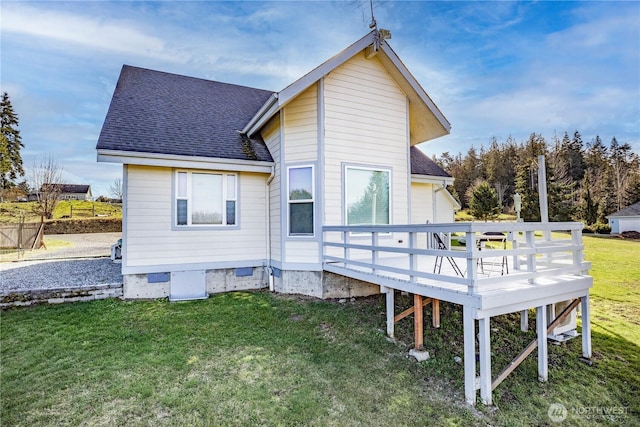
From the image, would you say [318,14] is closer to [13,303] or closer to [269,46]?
[269,46]

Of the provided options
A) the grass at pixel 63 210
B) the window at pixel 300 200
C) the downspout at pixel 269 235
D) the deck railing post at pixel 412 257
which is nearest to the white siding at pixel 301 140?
the window at pixel 300 200

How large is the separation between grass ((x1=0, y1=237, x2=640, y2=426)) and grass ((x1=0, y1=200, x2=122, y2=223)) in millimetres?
25352

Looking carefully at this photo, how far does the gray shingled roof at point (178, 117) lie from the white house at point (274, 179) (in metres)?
0.06

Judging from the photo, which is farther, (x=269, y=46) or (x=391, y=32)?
(x=269, y=46)

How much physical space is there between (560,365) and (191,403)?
572cm

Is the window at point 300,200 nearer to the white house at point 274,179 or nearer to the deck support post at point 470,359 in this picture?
the white house at point 274,179

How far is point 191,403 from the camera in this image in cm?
349

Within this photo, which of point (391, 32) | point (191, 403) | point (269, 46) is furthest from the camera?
point (269, 46)

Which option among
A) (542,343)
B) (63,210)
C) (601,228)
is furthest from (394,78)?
(63,210)

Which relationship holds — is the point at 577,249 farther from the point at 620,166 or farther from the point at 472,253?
the point at 620,166

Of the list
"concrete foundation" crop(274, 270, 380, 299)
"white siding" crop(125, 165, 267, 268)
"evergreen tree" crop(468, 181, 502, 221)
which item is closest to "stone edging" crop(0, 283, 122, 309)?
"white siding" crop(125, 165, 267, 268)

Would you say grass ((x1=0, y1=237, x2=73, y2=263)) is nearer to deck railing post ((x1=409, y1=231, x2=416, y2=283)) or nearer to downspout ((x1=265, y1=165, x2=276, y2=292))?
downspout ((x1=265, y1=165, x2=276, y2=292))

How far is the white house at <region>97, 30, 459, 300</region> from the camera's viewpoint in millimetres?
7250

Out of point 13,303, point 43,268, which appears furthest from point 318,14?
point 43,268
